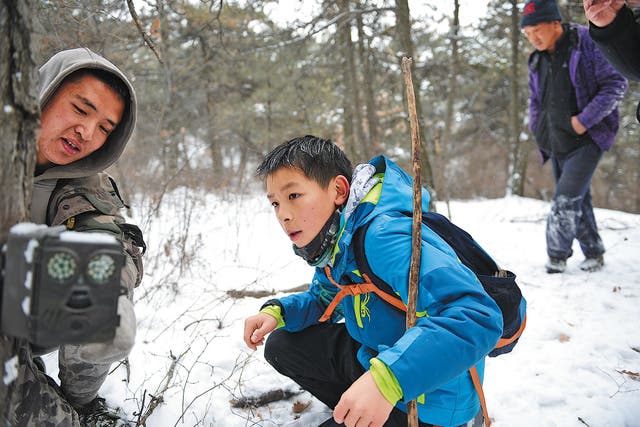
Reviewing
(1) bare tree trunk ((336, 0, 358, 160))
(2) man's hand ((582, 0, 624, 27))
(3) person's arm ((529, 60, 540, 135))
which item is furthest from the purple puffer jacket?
Result: (1) bare tree trunk ((336, 0, 358, 160))

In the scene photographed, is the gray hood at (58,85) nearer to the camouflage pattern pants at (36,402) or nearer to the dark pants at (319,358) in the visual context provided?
the camouflage pattern pants at (36,402)

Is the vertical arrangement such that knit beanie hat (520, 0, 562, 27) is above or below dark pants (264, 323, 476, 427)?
above

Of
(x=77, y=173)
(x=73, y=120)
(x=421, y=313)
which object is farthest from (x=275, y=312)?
(x=73, y=120)

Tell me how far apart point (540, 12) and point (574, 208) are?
5.41 ft

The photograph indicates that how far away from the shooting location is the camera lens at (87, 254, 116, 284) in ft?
2.51

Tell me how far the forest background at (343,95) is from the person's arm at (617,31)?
250 cm

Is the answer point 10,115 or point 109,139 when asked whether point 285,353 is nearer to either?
point 109,139

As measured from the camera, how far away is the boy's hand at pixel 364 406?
1.10m

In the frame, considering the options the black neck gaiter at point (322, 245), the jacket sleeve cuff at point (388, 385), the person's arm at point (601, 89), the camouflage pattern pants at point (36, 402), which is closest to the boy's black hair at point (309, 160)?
the black neck gaiter at point (322, 245)

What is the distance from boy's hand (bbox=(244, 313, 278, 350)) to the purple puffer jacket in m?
3.09

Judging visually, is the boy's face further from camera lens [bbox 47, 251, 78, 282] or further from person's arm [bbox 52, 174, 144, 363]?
camera lens [bbox 47, 251, 78, 282]

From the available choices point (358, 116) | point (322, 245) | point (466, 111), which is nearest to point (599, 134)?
point (322, 245)

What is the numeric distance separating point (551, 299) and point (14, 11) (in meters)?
3.53

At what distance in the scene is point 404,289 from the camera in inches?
51.7
